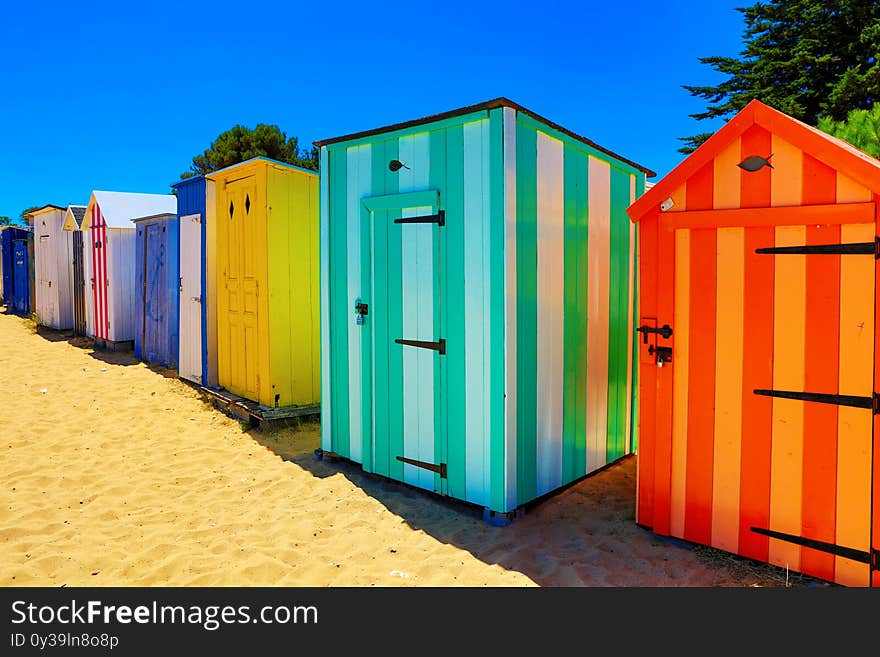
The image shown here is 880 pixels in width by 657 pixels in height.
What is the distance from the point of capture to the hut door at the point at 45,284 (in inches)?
561

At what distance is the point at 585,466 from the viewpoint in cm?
477

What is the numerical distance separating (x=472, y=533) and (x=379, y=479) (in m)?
1.21

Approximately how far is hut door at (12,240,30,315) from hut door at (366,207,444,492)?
16.7m

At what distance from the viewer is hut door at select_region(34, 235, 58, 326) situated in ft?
46.7

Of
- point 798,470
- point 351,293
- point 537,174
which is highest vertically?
point 537,174

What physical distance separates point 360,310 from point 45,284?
13.7 m

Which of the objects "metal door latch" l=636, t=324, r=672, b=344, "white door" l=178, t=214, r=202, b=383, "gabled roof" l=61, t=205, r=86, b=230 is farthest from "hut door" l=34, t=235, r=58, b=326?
"metal door latch" l=636, t=324, r=672, b=344

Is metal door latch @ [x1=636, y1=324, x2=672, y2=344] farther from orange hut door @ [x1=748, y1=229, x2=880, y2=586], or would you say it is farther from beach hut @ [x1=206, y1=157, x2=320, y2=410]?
beach hut @ [x1=206, y1=157, x2=320, y2=410]

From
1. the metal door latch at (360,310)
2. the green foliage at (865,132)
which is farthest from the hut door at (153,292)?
the green foliage at (865,132)

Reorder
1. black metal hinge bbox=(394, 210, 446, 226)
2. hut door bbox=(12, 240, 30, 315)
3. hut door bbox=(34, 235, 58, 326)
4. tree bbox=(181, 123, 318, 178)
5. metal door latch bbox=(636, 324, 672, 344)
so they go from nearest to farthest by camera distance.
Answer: metal door latch bbox=(636, 324, 672, 344), black metal hinge bbox=(394, 210, 446, 226), hut door bbox=(34, 235, 58, 326), hut door bbox=(12, 240, 30, 315), tree bbox=(181, 123, 318, 178)

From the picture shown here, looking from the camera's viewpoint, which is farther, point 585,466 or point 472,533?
point 585,466

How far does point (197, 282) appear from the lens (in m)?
7.80
